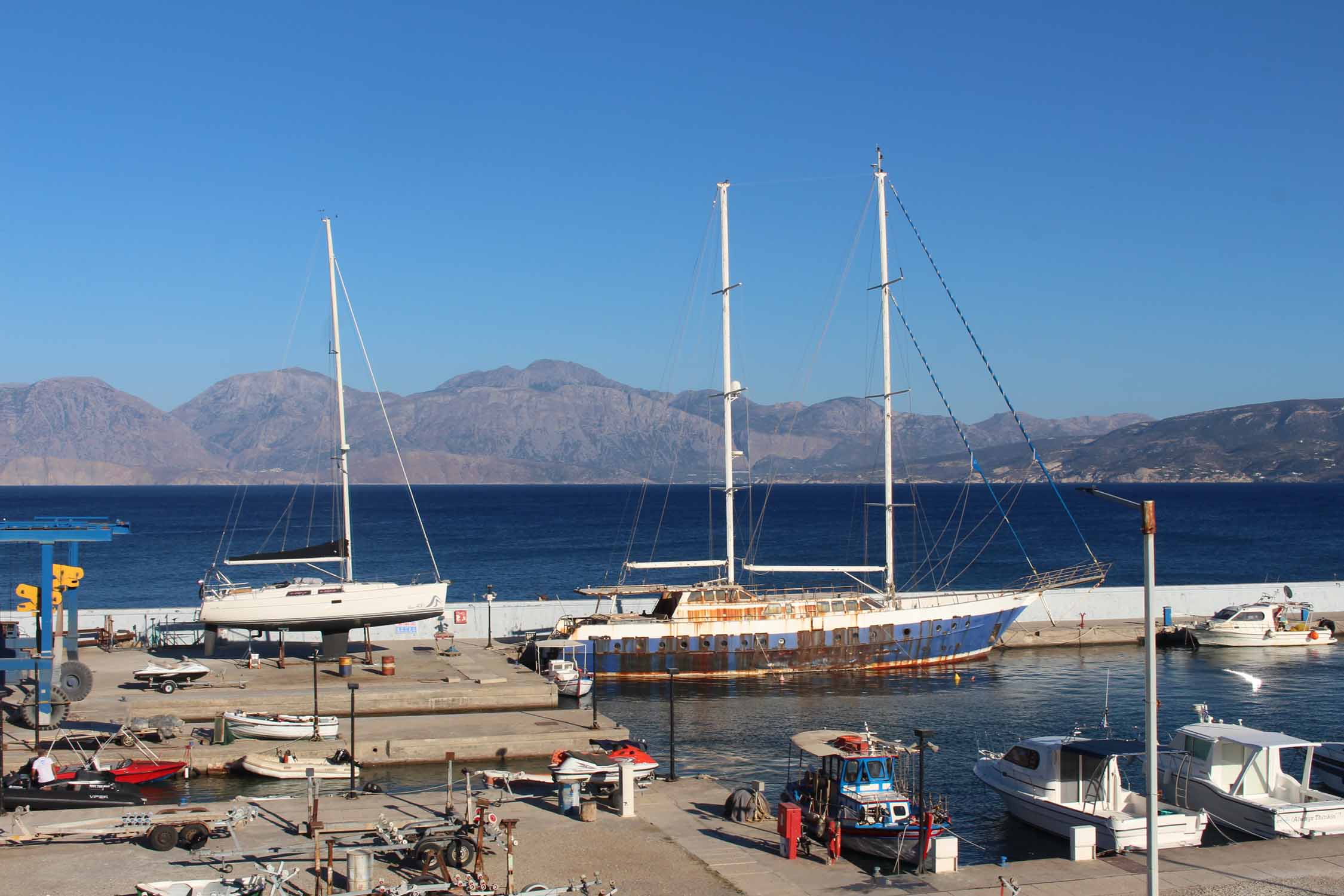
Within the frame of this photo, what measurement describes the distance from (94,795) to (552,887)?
12.9m

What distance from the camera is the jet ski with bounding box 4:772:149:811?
28172 mm

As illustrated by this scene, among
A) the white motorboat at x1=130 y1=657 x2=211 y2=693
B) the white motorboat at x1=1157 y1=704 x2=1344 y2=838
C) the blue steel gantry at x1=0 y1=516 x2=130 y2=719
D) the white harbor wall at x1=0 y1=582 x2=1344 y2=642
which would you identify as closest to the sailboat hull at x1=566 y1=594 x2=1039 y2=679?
the white harbor wall at x1=0 y1=582 x2=1344 y2=642

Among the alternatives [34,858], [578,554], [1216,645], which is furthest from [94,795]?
[578,554]

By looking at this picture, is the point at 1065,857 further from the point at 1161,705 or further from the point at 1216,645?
the point at 1216,645

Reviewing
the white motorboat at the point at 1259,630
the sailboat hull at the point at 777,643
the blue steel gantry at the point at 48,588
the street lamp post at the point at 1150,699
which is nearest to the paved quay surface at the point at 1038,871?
the street lamp post at the point at 1150,699

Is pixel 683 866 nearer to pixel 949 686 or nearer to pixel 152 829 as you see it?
pixel 152 829

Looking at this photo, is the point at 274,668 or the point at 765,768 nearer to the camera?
the point at 765,768

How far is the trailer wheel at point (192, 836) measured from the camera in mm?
25359

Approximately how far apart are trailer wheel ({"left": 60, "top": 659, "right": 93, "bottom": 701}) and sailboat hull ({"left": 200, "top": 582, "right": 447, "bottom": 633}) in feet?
29.6

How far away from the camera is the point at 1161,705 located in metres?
47.5

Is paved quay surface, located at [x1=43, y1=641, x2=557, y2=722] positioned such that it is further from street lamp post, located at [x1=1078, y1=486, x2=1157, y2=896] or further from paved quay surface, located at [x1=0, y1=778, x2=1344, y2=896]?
street lamp post, located at [x1=1078, y1=486, x2=1157, y2=896]

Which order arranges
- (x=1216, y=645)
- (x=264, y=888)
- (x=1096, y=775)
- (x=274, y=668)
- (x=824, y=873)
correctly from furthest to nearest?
(x=1216, y=645) < (x=274, y=668) < (x=1096, y=775) < (x=824, y=873) < (x=264, y=888)

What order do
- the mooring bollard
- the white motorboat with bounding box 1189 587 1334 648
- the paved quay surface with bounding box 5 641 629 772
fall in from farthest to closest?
1. the white motorboat with bounding box 1189 587 1334 648
2. the paved quay surface with bounding box 5 641 629 772
3. the mooring bollard

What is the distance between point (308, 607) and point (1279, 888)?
35257 mm
